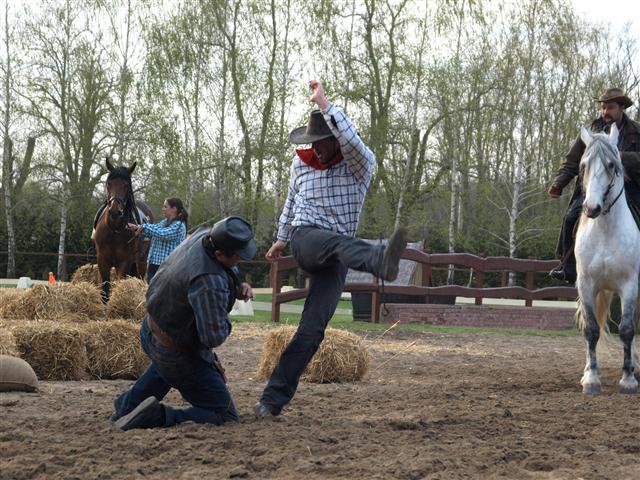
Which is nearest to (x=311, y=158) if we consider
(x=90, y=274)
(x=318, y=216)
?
(x=318, y=216)

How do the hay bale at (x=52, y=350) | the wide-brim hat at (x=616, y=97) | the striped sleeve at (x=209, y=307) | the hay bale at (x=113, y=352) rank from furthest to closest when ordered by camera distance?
the wide-brim hat at (x=616, y=97) → the hay bale at (x=113, y=352) → the hay bale at (x=52, y=350) → the striped sleeve at (x=209, y=307)

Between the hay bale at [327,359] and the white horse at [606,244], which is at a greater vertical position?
the white horse at [606,244]

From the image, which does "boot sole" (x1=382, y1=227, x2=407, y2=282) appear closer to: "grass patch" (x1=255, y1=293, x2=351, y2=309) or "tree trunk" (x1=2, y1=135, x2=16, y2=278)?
"grass patch" (x1=255, y1=293, x2=351, y2=309)

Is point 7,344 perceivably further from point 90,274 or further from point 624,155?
point 90,274

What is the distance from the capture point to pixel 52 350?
8.13 m

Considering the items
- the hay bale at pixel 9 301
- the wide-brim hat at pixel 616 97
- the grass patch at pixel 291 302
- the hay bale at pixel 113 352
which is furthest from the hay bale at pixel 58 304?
the grass patch at pixel 291 302

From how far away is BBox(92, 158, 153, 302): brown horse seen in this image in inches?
516

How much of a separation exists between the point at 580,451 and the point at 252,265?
97.6 feet

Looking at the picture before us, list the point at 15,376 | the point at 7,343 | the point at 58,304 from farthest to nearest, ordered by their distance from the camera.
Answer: the point at 58,304 < the point at 7,343 < the point at 15,376

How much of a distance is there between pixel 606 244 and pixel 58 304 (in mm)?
5842

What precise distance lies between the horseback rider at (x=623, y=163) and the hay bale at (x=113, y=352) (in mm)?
4271

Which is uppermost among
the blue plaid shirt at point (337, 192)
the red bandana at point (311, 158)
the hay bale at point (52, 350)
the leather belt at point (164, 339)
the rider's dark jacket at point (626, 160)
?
the rider's dark jacket at point (626, 160)

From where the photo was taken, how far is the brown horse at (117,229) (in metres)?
13.1

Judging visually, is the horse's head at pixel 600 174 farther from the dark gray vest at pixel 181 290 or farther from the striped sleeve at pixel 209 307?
the striped sleeve at pixel 209 307
